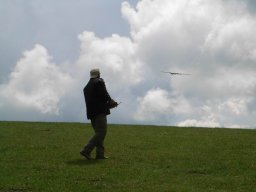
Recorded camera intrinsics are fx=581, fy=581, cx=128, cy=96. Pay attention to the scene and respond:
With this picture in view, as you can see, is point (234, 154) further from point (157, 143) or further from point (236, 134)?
point (236, 134)

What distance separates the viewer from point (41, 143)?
77.6 feet

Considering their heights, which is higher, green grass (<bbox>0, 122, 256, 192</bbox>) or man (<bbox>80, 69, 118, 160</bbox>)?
man (<bbox>80, 69, 118, 160</bbox>)

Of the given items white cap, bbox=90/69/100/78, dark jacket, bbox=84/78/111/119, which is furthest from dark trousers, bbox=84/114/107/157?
white cap, bbox=90/69/100/78

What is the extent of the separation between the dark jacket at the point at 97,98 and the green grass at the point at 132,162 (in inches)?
64.8

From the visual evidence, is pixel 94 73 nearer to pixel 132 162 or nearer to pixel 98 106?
pixel 98 106

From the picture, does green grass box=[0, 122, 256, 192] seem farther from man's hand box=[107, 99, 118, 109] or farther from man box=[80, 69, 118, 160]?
man's hand box=[107, 99, 118, 109]

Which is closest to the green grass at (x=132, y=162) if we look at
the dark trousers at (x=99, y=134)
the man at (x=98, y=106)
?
the dark trousers at (x=99, y=134)

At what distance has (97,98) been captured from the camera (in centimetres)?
1992

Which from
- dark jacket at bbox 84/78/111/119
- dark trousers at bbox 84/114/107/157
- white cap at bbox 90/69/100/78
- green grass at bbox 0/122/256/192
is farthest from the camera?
white cap at bbox 90/69/100/78

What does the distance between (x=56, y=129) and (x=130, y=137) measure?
4950 millimetres

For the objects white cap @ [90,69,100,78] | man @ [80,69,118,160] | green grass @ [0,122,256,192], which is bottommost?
green grass @ [0,122,256,192]

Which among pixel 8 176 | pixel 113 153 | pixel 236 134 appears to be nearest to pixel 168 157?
pixel 113 153

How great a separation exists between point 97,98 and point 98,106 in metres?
0.29

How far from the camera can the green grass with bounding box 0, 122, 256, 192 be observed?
1520 centimetres
